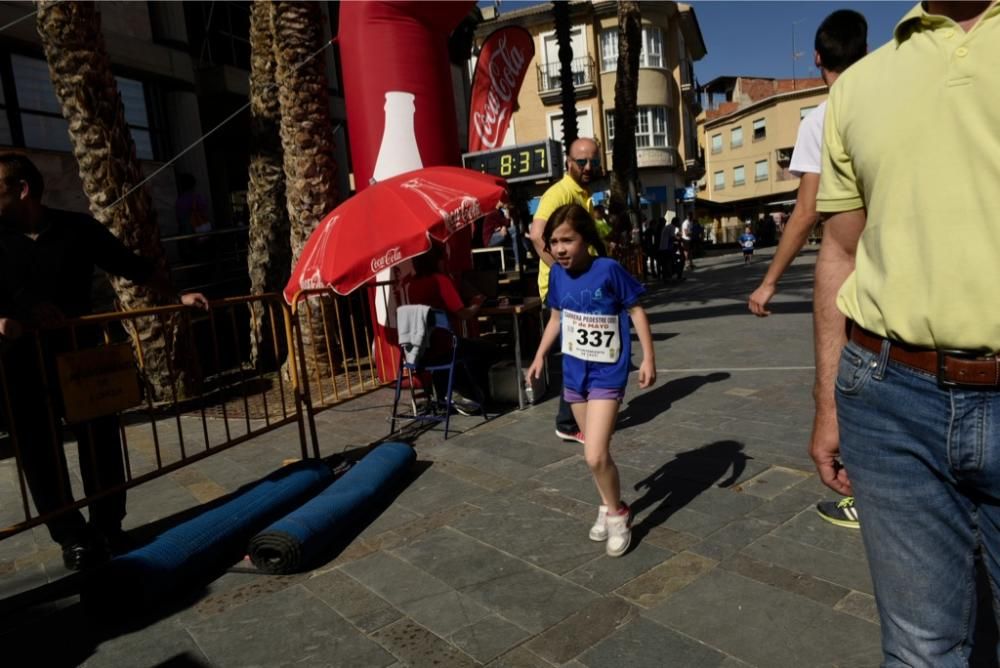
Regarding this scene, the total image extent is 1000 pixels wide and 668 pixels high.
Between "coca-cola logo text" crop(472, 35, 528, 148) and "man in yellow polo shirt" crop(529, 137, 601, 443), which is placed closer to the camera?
"man in yellow polo shirt" crop(529, 137, 601, 443)

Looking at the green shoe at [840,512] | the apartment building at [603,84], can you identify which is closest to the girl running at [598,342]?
the green shoe at [840,512]

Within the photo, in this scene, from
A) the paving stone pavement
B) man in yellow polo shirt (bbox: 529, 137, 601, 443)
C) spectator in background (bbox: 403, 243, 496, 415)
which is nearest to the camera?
the paving stone pavement

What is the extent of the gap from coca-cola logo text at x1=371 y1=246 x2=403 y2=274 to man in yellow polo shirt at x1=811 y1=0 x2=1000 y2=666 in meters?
4.23

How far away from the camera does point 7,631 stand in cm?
313

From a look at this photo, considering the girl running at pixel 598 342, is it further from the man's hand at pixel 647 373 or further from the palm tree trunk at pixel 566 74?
the palm tree trunk at pixel 566 74

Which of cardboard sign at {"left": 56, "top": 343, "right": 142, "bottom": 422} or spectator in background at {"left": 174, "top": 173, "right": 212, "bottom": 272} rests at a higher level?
spectator in background at {"left": 174, "top": 173, "right": 212, "bottom": 272}

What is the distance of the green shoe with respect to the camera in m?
3.36

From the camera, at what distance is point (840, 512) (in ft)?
11.2

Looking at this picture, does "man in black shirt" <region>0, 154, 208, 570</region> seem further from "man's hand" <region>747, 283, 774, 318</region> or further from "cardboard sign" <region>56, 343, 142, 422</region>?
"man's hand" <region>747, 283, 774, 318</region>

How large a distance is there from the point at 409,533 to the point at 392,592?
65 centimetres

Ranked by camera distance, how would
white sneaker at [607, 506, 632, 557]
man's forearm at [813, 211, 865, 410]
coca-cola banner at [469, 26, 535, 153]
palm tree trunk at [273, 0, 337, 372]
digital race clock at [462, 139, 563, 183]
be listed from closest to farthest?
man's forearm at [813, 211, 865, 410] < white sneaker at [607, 506, 632, 557] < digital race clock at [462, 139, 563, 183] < palm tree trunk at [273, 0, 337, 372] < coca-cola banner at [469, 26, 535, 153]

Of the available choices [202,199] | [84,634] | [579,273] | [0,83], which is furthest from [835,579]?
[0,83]

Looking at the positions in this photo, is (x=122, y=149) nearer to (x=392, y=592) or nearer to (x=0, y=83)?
(x=0, y=83)

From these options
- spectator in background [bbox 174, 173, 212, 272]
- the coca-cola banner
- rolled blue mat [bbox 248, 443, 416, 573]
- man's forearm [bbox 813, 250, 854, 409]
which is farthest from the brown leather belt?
spectator in background [bbox 174, 173, 212, 272]
